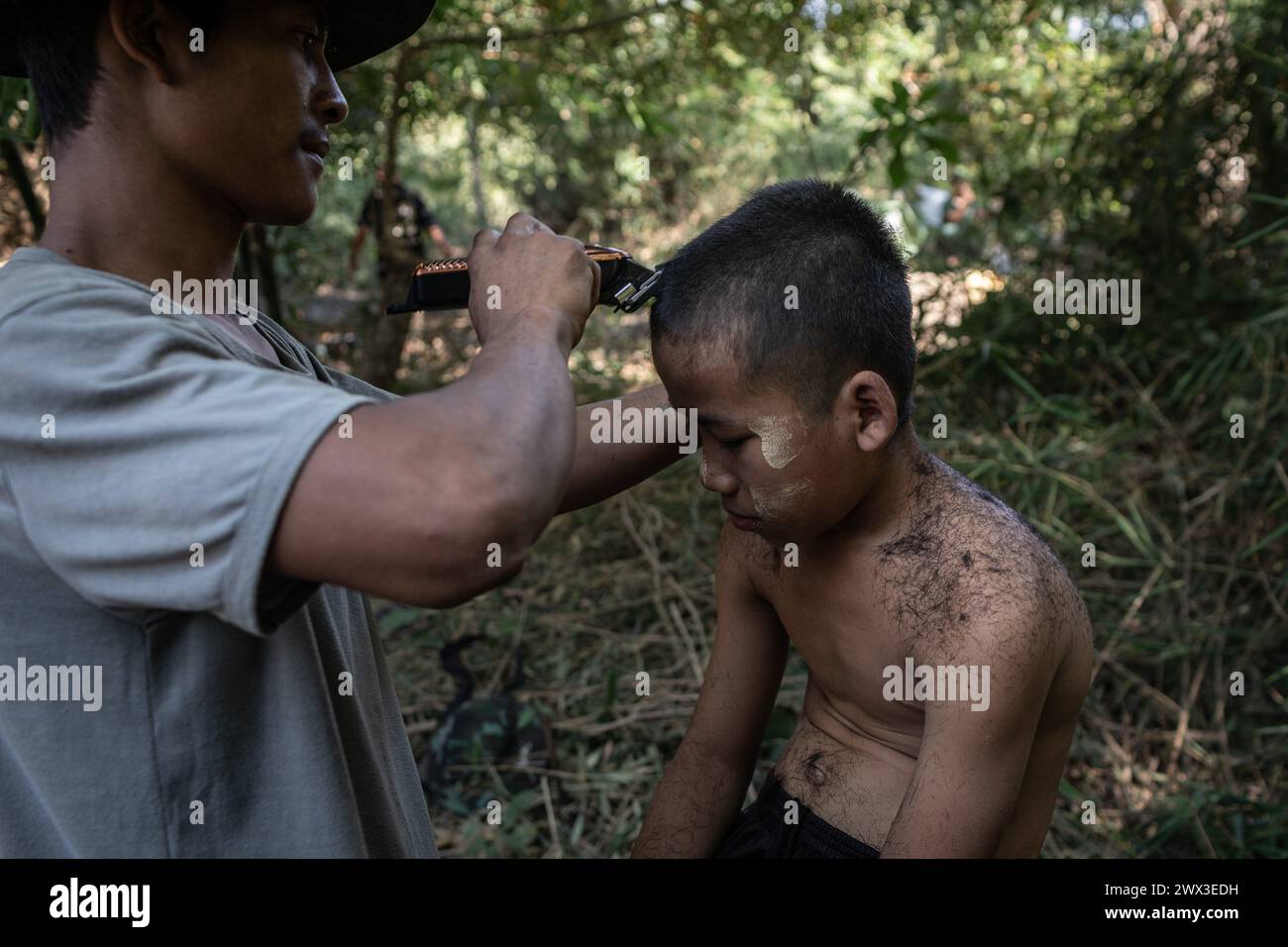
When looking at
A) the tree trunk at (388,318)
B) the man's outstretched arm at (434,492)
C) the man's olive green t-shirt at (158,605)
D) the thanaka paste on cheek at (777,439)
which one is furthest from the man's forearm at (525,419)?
the tree trunk at (388,318)

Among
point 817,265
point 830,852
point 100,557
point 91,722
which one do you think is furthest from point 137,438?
point 830,852

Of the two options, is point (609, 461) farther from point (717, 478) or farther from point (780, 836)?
point (780, 836)

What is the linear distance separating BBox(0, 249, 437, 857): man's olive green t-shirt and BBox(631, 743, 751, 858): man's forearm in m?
0.62

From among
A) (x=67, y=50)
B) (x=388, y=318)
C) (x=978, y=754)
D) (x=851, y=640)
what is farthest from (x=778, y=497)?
(x=388, y=318)

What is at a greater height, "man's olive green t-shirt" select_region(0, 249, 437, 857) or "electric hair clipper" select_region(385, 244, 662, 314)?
"electric hair clipper" select_region(385, 244, 662, 314)

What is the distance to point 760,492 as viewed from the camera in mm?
1726

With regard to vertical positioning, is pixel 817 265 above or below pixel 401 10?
below

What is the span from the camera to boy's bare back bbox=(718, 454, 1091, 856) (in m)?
1.59

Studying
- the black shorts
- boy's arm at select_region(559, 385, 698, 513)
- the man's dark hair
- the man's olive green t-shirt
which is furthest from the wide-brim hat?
the black shorts

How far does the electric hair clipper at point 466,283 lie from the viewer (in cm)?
159

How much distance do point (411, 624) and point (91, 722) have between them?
3.04 m

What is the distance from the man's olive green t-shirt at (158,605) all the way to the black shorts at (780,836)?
27.7 inches

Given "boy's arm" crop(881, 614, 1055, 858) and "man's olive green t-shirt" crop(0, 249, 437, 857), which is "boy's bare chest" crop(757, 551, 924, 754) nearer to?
"boy's arm" crop(881, 614, 1055, 858)
